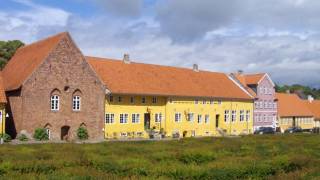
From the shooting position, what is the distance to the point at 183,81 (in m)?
65.1

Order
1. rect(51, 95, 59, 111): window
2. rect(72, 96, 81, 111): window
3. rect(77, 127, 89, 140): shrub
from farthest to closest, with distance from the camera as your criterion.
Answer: rect(72, 96, 81, 111): window, rect(77, 127, 89, 140): shrub, rect(51, 95, 59, 111): window

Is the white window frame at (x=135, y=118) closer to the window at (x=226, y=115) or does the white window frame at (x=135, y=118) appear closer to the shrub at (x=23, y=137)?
the shrub at (x=23, y=137)

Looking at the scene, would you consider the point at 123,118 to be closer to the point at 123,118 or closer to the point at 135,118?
the point at 123,118

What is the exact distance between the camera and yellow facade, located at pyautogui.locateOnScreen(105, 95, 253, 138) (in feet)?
179

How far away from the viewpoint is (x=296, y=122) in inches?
3342

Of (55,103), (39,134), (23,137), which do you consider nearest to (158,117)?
(55,103)

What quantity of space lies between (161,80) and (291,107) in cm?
3270

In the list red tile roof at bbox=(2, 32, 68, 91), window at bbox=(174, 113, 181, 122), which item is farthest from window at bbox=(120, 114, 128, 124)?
red tile roof at bbox=(2, 32, 68, 91)

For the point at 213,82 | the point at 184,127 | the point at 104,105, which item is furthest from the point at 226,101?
the point at 104,105

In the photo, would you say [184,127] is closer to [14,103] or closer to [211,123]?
[211,123]

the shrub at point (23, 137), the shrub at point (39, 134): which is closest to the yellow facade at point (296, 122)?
the shrub at point (39, 134)

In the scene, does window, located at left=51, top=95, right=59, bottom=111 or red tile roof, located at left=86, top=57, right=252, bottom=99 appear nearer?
window, located at left=51, top=95, right=59, bottom=111

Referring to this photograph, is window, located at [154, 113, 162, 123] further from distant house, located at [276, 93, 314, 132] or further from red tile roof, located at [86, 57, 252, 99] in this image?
distant house, located at [276, 93, 314, 132]

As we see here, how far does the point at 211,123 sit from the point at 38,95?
27.0 metres
